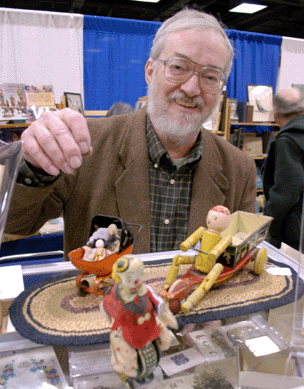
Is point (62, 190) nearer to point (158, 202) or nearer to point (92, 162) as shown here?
point (92, 162)

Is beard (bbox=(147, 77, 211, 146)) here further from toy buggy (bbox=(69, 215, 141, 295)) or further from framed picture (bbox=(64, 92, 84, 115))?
framed picture (bbox=(64, 92, 84, 115))

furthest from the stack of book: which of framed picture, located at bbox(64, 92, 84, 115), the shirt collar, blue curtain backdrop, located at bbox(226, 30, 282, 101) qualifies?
blue curtain backdrop, located at bbox(226, 30, 282, 101)

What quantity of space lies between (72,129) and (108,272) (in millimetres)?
341

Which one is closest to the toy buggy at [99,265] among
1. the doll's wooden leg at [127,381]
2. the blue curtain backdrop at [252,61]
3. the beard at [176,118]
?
the doll's wooden leg at [127,381]

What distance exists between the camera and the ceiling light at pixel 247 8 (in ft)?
18.2

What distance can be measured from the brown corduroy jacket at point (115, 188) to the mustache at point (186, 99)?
0.16 m

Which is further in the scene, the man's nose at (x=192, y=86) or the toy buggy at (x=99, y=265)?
the man's nose at (x=192, y=86)

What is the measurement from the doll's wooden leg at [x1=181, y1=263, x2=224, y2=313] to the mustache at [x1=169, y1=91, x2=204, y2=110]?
717 millimetres

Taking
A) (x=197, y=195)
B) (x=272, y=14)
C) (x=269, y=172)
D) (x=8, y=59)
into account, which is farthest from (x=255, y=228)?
(x=272, y=14)

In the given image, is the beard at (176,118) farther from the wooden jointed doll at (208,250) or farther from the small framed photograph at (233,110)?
the small framed photograph at (233,110)

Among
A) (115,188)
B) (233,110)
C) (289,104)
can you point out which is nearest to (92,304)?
(115,188)

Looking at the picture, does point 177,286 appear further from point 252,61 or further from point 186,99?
point 252,61

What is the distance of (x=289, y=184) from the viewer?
1940mm

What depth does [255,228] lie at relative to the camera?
95 cm
